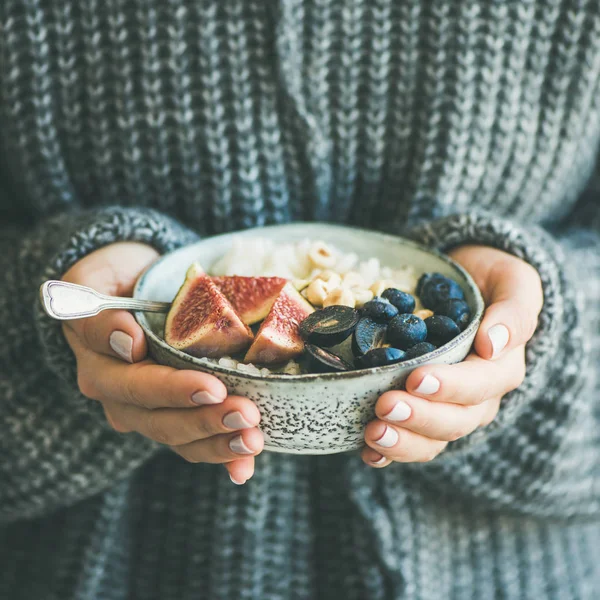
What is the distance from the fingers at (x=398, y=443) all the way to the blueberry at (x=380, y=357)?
57 millimetres

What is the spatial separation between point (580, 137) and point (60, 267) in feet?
2.84

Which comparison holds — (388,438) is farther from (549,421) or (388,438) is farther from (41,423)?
(41,423)

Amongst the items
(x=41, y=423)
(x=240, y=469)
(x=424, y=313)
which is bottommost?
(x=41, y=423)

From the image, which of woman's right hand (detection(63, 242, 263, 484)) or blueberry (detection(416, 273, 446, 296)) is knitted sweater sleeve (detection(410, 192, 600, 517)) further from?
woman's right hand (detection(63, 242, 263, 484))

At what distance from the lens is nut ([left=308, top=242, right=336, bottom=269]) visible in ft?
2.66

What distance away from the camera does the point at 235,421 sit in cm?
58

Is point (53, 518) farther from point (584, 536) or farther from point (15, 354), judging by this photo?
point (584, 536)

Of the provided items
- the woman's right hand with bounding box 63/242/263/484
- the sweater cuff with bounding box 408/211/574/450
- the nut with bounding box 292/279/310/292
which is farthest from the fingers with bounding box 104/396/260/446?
the sweater cuff with bounding box 408/211/574/450

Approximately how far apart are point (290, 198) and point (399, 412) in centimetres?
57

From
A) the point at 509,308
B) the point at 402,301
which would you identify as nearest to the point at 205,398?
the point at 402,301

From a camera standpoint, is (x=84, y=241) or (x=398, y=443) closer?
(x=398, y=443)

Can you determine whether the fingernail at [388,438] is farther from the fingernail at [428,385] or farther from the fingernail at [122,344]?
the fingernail at [122,344]

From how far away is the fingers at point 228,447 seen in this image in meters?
0.60

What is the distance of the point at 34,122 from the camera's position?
989mm
